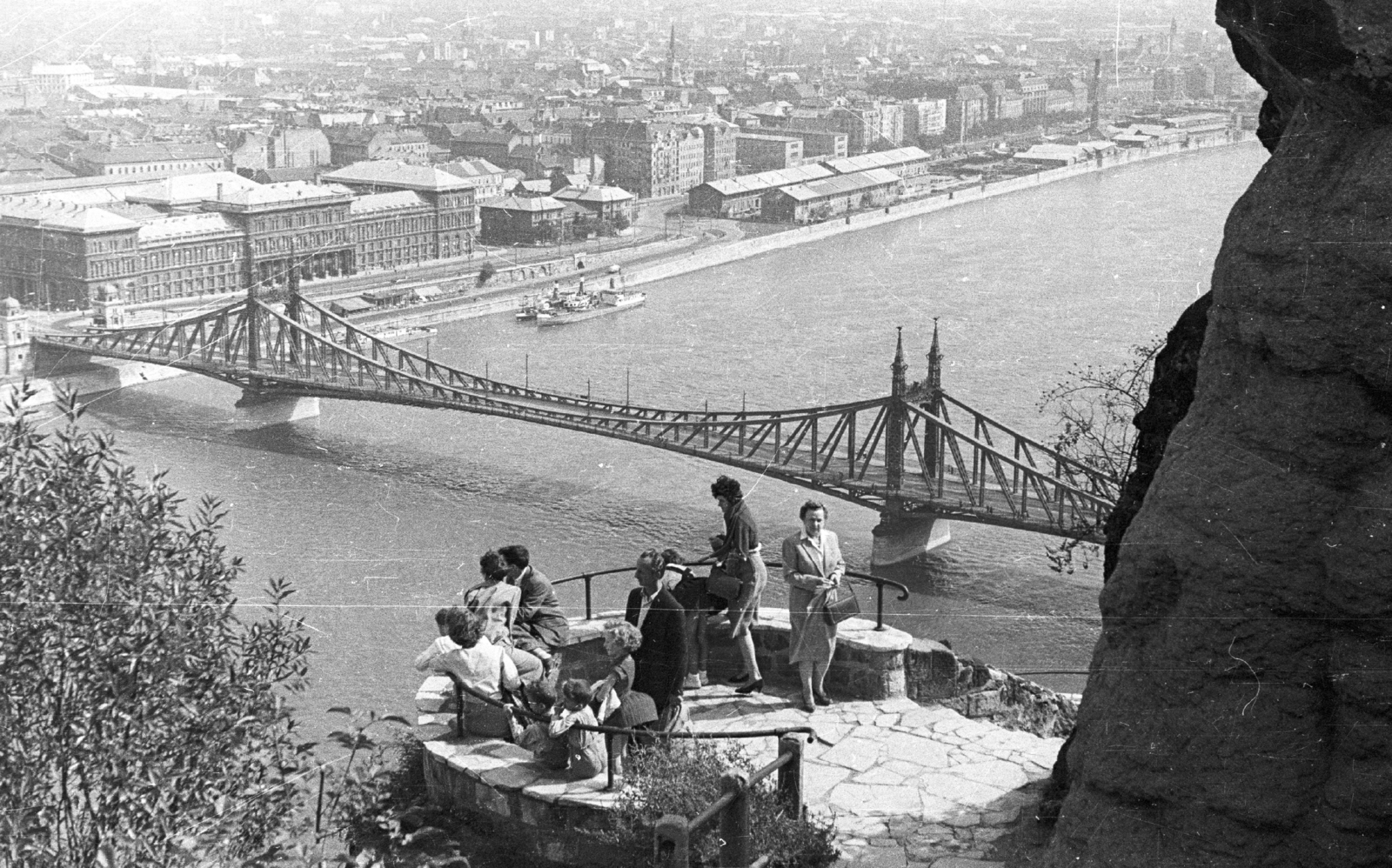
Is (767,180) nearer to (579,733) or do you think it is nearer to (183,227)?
(183,227)

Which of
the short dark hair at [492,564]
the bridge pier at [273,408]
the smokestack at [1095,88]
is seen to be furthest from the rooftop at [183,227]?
the short dark hair at [492,564]

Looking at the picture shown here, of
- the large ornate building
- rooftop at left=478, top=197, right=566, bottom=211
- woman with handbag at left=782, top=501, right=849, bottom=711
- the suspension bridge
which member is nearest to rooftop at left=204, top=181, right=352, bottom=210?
the large ornate building

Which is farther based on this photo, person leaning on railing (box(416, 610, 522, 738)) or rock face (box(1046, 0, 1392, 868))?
person leaning on railing (box(416, 610, 522, 738))

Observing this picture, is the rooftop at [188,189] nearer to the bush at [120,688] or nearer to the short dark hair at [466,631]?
the short dark hair at [466,631]

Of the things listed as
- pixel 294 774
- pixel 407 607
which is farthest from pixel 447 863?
pixel 407 607

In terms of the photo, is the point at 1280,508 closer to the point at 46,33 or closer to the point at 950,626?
the point at 950,626

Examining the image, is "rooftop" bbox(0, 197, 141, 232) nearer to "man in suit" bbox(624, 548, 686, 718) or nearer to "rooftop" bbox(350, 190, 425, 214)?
"rooftop" bbox(350, 190, 425, 214)
